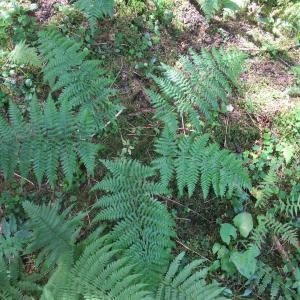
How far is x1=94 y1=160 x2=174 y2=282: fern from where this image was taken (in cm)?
408

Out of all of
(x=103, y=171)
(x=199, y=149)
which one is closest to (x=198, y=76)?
(x=199, y=149)

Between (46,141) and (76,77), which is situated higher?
(76,77)

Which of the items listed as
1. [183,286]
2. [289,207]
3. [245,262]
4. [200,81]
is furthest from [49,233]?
[289,207]

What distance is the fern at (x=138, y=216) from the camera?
161 inches

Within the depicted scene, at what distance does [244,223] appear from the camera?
444cm

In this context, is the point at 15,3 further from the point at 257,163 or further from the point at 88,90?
the point at 257,163

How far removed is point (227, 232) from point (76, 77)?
2.23 m

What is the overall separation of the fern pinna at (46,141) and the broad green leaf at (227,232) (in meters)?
1.49

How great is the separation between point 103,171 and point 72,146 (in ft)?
1.55

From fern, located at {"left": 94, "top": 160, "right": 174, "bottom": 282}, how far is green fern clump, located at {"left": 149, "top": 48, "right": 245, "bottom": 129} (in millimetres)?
799

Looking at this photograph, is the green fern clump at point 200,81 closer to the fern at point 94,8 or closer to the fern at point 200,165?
the fern at point 200,165

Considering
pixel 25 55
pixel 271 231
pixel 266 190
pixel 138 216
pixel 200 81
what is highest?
pixel 25 55

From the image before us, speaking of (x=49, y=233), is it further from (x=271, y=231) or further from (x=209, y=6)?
(x=209, y=6)


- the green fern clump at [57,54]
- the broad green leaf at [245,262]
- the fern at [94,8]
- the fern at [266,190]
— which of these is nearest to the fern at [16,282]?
the green fern clump at [57,54]
